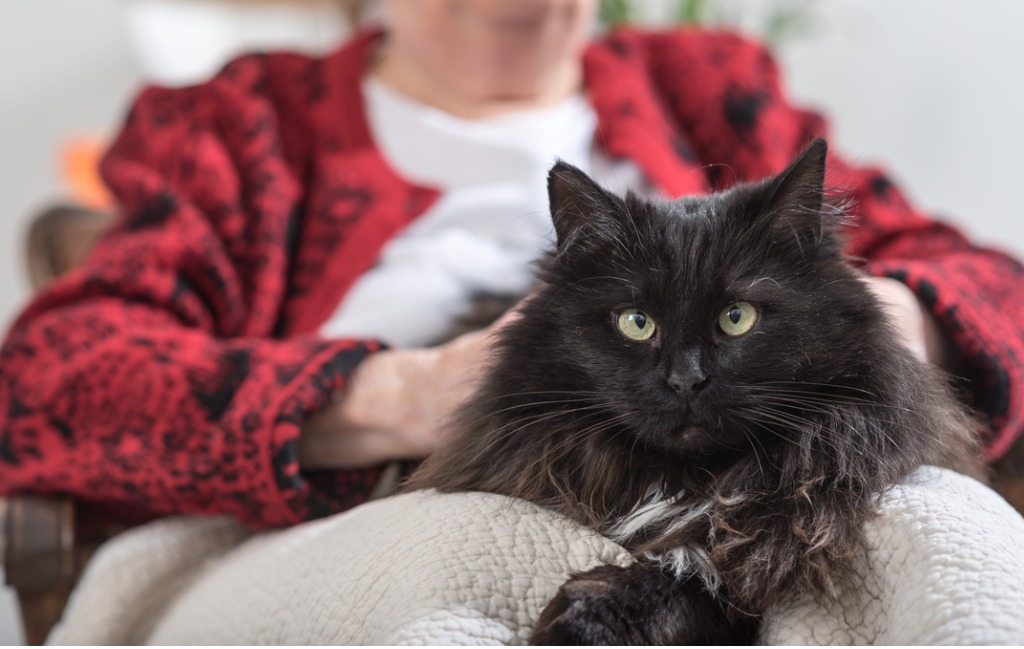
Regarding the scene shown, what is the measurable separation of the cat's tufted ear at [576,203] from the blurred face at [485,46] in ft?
2.22

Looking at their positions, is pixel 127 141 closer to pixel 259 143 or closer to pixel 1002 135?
pixel 259 143

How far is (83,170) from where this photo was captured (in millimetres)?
2410

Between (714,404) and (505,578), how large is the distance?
0.23m

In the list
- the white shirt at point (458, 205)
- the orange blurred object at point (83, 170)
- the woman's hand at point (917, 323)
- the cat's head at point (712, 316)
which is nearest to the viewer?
the cat's head at point (712, 316)

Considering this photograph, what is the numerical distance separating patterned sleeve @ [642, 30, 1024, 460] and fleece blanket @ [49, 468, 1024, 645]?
269 millimetres

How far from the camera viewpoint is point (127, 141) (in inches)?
61.8

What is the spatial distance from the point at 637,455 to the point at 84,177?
2149 millimetres

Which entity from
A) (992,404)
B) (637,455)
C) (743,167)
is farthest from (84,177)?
(992,404)

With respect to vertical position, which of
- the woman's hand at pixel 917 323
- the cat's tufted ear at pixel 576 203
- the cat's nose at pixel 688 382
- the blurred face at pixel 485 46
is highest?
the blurred face at pixel 485 46

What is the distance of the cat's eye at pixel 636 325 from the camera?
0.77 m

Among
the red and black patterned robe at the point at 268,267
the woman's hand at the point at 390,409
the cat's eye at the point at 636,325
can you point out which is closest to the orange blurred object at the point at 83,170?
the red and black patterned robe at the point at 268,267

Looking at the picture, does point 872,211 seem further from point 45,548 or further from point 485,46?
point 45,548

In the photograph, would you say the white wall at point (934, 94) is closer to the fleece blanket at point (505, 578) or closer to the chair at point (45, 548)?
the fleece blanket at point (505, 578)

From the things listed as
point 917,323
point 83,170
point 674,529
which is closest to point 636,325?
point 674,529
